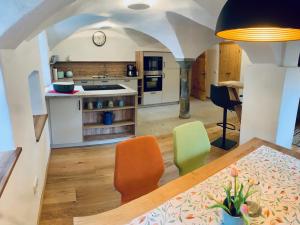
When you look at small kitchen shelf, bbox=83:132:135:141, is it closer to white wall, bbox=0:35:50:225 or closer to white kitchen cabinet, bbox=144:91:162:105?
white wall, bbox=0:35:50:225

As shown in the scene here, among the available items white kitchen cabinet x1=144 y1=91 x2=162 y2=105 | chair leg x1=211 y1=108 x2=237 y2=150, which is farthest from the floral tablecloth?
white kitchen cabinet x1=144 y1=91 x2=162 y2=105

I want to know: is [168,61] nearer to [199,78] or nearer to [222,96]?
[199,78]

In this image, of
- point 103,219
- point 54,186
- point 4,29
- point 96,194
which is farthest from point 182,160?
point 54,186

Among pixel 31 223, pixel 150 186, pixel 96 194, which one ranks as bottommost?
pixel 96 194

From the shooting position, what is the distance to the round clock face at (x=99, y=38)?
6.68m

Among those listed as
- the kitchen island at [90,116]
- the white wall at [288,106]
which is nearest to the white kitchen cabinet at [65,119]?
the kitchen island at [90,116]

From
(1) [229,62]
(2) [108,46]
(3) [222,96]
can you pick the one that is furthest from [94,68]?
(3) [222,96]

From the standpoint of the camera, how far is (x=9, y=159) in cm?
144

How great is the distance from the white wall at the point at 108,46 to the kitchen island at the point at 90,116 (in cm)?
282

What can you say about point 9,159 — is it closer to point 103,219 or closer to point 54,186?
point 103,219

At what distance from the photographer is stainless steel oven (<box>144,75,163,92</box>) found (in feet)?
23.3

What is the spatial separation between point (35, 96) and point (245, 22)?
2911mm

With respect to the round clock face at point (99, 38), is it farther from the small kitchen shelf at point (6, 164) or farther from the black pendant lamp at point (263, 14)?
the black pendant lamp at point (263, 14)

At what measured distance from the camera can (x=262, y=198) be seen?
1.35 m
